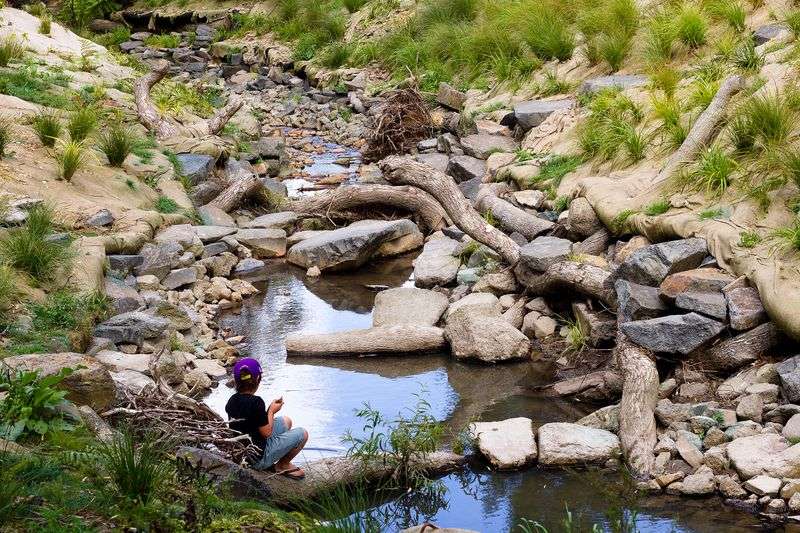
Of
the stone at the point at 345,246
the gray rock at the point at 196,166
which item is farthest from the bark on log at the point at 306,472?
the gray rock at the point at 196,166

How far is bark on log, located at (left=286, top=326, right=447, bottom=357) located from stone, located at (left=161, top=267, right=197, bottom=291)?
80.6 inches

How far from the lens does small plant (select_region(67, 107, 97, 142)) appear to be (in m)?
12.1

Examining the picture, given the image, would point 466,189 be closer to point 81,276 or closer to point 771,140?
point 771,140

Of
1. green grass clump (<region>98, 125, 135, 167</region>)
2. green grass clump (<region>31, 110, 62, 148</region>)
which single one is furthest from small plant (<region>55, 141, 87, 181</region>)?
green grass clump (<region>98, 125, 135, 167</region>)

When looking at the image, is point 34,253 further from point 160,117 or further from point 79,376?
point 160,117

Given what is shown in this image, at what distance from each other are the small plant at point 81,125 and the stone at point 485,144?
548 cm

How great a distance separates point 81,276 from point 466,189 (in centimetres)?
605

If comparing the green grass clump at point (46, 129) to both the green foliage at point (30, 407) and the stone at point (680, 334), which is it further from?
the stone at point (680, 334)

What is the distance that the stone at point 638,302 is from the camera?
826 cm

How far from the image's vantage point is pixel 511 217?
11.5m

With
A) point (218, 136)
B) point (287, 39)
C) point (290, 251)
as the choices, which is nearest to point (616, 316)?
point (290, 251)

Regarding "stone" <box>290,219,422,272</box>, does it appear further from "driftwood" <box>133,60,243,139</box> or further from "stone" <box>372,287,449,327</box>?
"driftwood" <box>133,60,243,139</box>

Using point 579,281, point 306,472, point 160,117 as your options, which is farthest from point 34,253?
point 160,117

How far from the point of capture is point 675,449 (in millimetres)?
6875
